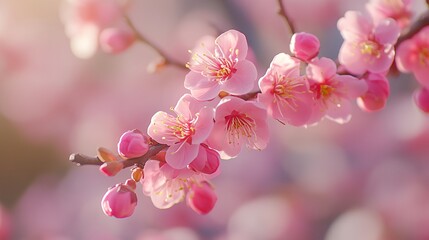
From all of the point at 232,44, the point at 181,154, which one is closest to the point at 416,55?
the point at 232,44

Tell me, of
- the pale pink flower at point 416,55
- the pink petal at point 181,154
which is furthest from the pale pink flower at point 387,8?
the pink petal at point 181,154

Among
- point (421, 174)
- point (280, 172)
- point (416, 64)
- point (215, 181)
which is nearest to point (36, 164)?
point (215, 181)

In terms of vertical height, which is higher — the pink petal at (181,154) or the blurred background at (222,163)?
the pink petal at (181,154)

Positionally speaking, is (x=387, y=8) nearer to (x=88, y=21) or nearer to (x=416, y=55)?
(x=416, y=55)

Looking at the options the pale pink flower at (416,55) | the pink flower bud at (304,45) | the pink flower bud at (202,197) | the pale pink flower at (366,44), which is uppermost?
the pink flower bud at (304,45)

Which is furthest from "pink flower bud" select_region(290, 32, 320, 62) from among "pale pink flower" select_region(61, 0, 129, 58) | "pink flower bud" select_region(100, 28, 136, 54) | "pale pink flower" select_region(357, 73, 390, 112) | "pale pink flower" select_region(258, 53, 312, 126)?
"pale pink flower" select_region(61, 0, 129, 58)

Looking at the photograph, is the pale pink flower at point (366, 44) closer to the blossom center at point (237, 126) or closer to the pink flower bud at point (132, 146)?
the blossom center at point (237, 126)

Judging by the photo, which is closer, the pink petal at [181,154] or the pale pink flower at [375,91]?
the pink petal at [181,154]
